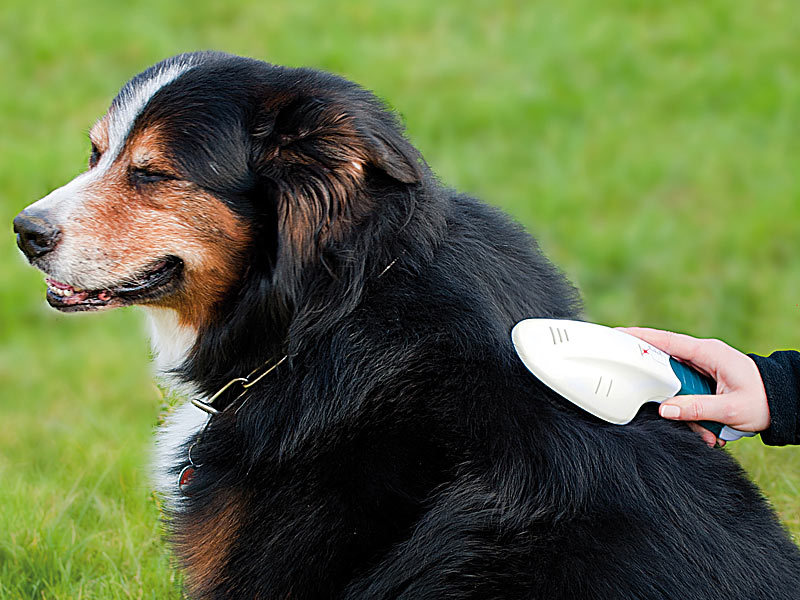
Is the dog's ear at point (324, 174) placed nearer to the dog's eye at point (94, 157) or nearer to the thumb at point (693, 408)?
the dog's eye at point (94, 157)

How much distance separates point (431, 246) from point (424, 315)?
0.20 meters

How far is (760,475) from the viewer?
3.94 m

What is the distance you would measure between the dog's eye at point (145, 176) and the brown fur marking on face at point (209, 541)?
927 millimetres

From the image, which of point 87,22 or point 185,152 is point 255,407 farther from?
point 87,22

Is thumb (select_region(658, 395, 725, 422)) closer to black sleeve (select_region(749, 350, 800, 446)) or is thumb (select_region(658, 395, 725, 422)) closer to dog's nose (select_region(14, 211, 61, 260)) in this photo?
black sleeve (select_region(749, 350, 800, 446))

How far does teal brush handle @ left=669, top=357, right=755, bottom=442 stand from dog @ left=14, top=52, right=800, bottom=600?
10cm

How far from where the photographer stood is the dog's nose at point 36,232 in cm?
256

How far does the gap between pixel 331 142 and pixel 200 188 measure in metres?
0.43

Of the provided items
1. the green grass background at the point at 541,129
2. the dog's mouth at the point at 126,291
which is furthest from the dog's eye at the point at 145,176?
the green grass background at the point at 541,129

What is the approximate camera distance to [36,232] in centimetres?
257

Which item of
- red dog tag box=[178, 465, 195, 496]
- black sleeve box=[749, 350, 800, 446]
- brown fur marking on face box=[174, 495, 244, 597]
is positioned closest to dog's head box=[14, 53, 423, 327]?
red dog tag box=[178, 465, 195, 496]

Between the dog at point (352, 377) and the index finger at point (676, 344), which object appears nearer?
the dog at point (352, 377)

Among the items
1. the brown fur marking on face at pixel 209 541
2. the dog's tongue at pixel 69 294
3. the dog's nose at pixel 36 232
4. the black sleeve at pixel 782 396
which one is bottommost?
the brown fur marking on face at pixel 209 541

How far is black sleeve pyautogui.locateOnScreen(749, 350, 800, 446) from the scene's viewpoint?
2514 millimetres
